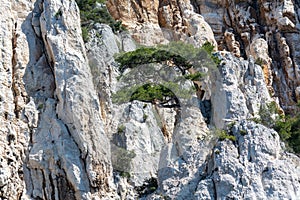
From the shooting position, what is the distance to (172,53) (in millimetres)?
24766

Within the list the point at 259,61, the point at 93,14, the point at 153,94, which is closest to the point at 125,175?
the point at 153,94

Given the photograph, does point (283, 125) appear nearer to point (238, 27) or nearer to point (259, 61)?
point (259, 61)

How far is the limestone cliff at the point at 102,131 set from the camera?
19.5 meters

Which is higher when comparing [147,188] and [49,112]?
[49,112]

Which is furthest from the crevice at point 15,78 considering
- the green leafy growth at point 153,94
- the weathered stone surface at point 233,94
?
the weathered stone surface at point 233,94

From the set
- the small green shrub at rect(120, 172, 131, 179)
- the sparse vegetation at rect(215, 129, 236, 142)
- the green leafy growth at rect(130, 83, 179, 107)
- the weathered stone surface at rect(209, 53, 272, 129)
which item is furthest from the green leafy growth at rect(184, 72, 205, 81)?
the small green shrub at rect(120, 172, 131, 179)

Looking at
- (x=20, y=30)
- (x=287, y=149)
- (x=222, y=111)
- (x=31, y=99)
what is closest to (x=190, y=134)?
(x=222, y=111)

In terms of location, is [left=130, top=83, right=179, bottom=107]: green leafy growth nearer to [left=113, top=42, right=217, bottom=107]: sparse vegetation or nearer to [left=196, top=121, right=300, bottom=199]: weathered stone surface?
[left=113, top=42, right=217, bottom=107]: sparse vegetation

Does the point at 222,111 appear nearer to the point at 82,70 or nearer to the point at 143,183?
the point at 143,183

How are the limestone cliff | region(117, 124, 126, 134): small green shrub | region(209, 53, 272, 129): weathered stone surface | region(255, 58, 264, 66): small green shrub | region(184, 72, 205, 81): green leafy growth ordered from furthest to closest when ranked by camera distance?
1. region(255, 58, 264, 66): small green shrub
2. region(184, 72, 205, 81): green leafy growth
3. region(209, 53, 272, 129): weathered stone surface
4. region(117, 124, 126, 134): small green shrub
5. the limestone cliff

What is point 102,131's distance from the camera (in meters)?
20.5

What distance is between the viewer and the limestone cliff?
19.5 meters

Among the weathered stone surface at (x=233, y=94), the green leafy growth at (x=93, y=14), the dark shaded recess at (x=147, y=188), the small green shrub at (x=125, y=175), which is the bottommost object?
the dark shaded recess at (x=147, y=188)

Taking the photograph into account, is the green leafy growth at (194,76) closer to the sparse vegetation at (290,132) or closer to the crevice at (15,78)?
the sparse vegetation at (290,132)
